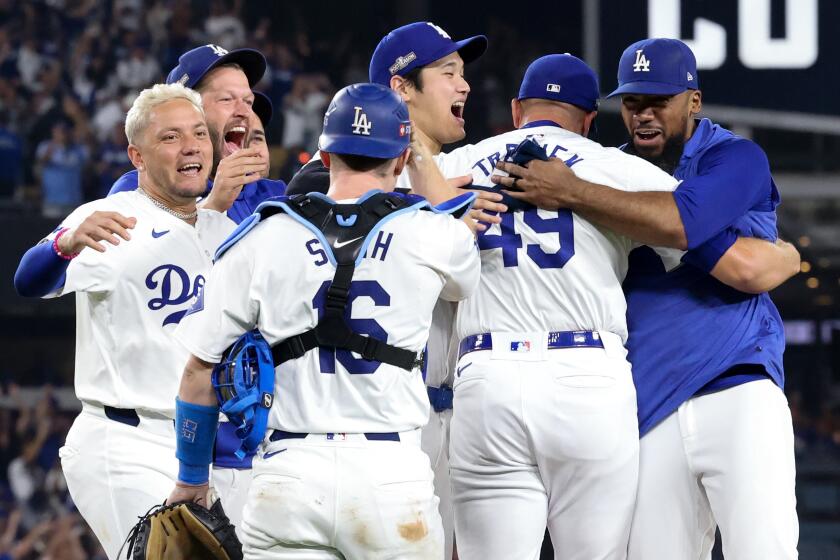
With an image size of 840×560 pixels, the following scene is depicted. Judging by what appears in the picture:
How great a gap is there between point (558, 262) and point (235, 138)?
1.54 metres

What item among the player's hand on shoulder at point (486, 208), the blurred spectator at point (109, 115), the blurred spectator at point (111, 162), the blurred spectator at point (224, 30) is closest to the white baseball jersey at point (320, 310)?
the player's hand on shoulder at point (486, 208)

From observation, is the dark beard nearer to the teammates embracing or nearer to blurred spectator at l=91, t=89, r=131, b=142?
the teammates embracing

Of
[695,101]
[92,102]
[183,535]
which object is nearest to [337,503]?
[183,535]

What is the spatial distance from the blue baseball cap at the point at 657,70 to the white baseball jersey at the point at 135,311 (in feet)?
4.67

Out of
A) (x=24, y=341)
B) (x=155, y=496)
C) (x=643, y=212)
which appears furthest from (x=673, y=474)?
Answer: (x=24, y=341)

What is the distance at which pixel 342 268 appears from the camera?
2.87 metres

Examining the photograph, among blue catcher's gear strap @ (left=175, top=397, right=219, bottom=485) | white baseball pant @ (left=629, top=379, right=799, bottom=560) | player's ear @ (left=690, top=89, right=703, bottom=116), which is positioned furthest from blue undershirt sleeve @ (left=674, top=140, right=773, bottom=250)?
blue catcher's gear strap @ (left=175, top=397, right=219, bottom=485)

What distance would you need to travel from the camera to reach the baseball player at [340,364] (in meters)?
2.85

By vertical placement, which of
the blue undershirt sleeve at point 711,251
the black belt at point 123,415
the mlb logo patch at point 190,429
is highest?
the blue undershirt sleeve at point 711,251

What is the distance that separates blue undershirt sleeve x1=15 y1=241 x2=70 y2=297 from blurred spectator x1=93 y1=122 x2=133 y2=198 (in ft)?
23.2

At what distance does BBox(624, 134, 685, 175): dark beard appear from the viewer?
3.86 meters

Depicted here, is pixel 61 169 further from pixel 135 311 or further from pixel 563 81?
pixel 563 81

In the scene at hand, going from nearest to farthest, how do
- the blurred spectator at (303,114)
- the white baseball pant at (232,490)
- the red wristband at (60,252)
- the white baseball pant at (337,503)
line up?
1. the white baseball pant at (337,503)
2. the red wristband at (60,252)
3. the white baseball pant at (232,490)
4. the blurred spectator at (303,114)

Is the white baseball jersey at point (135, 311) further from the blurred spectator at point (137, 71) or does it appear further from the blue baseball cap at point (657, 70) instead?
the blurred spectator at point (137, 71)
